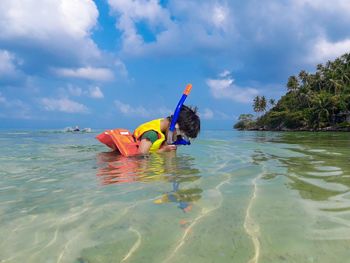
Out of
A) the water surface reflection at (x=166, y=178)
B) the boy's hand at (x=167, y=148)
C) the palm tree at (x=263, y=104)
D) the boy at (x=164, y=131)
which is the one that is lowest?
the water surface reflection at (x=166, y=178)

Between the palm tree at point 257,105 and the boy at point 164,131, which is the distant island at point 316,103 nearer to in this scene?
the palm tree at point 257,105

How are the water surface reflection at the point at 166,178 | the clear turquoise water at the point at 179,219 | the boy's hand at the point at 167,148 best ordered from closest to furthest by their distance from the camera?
the clear turquoise water at the point at 179,219 → the water surface reflection at the point at 166,178 → the boy's hand at the point at 167,148

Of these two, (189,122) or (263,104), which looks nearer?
(189,122)

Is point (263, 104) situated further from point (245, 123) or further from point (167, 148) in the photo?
point (167, 148)

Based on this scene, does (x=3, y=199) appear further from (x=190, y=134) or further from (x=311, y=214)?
(x=190, y=134)

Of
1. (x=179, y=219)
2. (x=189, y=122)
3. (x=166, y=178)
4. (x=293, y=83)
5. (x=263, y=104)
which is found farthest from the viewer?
(x=263, y=104)

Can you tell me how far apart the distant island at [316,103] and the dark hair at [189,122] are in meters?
61.3

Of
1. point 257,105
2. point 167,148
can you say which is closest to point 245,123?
point 257,105

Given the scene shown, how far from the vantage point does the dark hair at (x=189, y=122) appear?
638 centimetres

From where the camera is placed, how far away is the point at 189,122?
6371mm

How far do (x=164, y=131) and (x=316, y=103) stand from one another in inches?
2742

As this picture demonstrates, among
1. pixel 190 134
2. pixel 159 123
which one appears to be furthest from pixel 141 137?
pixel 190 134

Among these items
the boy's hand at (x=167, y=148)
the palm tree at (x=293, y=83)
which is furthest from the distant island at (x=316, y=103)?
the boy's hand at (x=167, y=148)

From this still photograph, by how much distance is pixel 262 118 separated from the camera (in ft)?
322
